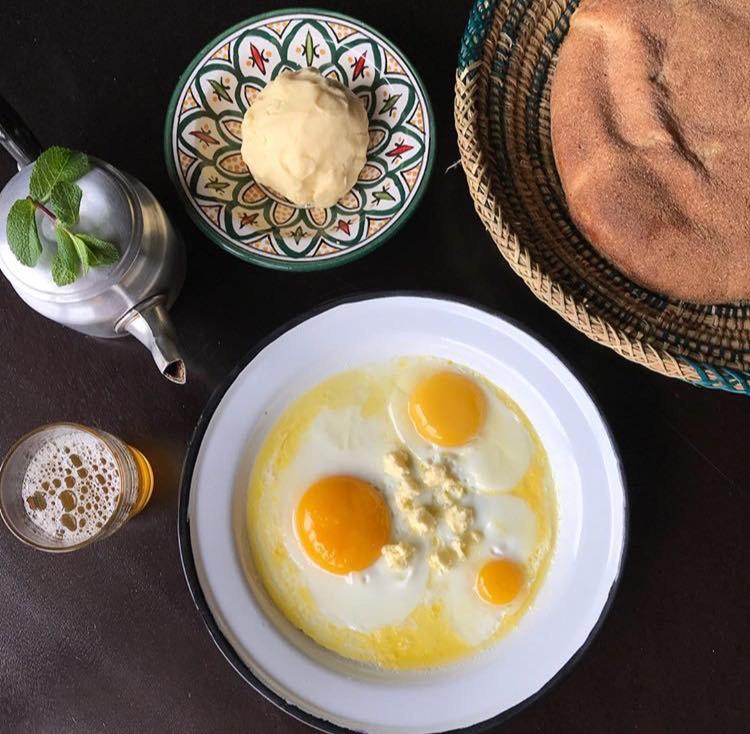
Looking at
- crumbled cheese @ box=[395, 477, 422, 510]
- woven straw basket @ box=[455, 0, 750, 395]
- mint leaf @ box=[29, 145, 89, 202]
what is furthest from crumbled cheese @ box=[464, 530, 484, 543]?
mint leaf @ box=[29, 145, 89, 202]

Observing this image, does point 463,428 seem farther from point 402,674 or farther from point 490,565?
point 402,674

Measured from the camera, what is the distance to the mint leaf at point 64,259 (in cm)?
96

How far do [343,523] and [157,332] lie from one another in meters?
0.44

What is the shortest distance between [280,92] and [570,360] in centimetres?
65

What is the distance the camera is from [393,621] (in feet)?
4.04

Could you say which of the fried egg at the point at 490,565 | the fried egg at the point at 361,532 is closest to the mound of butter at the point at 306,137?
the fried egg at the point at 361,532

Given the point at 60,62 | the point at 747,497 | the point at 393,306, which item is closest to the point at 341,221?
the point at 393,306

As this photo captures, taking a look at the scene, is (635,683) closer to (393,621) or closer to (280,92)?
(393,621)

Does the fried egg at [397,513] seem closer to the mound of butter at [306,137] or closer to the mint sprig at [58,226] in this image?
the mound of butter at [306,137]

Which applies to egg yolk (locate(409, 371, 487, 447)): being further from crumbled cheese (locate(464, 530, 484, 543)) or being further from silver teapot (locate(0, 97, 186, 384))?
silver teapot (locate(0, 97, 186, 384))

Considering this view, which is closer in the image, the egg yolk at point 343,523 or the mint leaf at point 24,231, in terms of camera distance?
the mint leaf at point 24,231

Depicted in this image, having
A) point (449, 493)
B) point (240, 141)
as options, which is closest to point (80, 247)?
point (240, 141)

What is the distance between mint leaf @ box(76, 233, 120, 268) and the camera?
967mm

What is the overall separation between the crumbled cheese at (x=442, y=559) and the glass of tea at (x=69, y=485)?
1.68 ft
